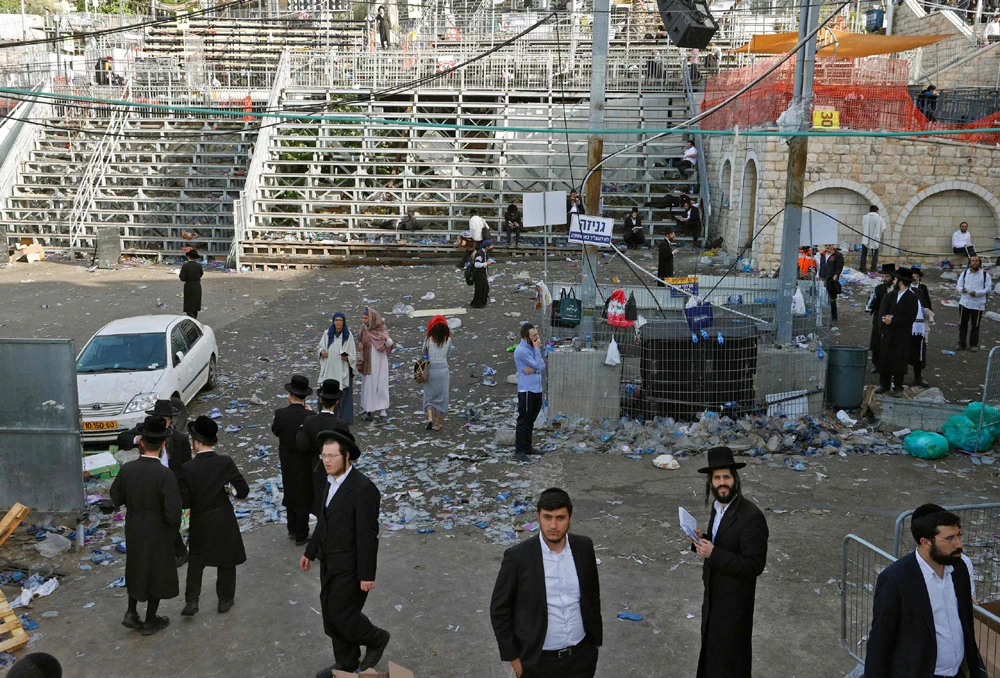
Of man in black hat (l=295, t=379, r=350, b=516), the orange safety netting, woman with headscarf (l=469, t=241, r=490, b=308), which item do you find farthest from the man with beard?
the orange safety netting

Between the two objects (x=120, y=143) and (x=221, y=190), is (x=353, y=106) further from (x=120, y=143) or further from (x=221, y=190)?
(x=120, y=143)

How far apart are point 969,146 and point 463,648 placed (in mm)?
20080

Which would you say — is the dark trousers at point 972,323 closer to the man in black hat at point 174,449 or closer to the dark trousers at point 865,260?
the dark trousers at point 865,260

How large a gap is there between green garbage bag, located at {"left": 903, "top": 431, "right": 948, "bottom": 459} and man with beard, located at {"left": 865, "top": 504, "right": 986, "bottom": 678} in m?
6.65

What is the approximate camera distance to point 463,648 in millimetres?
6668

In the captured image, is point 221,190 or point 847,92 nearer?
point 847,92

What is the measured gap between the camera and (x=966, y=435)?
427 inches

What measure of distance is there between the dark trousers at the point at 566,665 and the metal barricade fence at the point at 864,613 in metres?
1.80

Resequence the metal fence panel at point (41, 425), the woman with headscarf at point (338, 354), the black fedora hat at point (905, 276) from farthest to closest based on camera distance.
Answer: the black fedora hat at point (905, 276), the woman with headscarf at point (338, 354), the metal fence panel at point (41, 425)

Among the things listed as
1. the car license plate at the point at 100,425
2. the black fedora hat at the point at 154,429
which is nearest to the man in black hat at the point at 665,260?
the car license plate at the point at 100,425

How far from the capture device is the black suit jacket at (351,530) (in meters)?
5.80

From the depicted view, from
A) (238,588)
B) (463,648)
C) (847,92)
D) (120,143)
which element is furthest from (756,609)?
(120,143)

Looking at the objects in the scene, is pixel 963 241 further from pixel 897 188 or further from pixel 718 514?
→ pixel 718 514

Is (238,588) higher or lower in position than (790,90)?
lower
